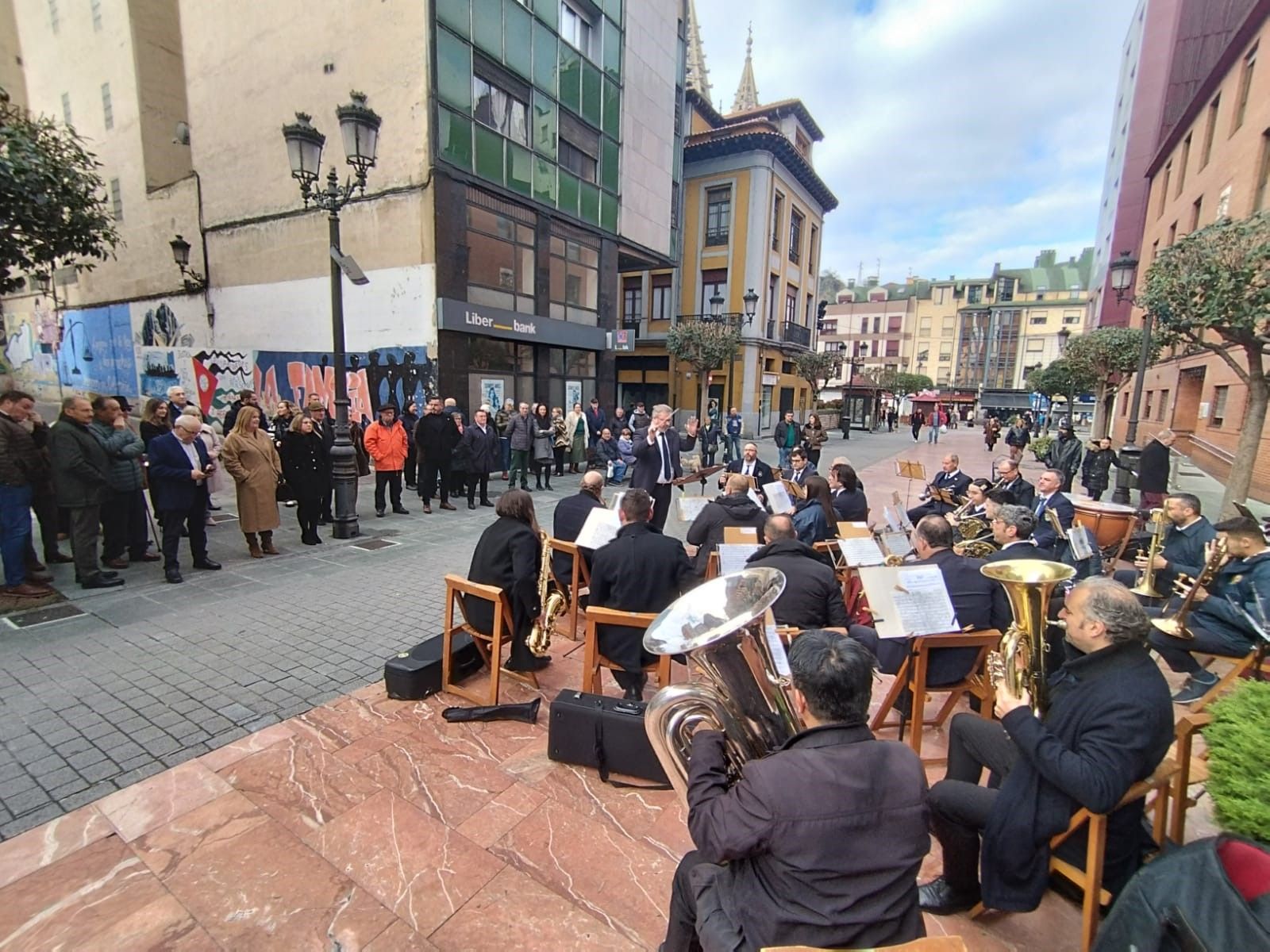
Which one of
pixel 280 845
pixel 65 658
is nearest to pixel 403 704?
pixel 280 845

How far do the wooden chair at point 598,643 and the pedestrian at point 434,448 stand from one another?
Answer: 7272 mm

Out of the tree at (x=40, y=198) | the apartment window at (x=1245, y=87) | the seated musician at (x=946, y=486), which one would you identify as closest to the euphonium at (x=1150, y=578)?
the seated musician at (x=946, y=486)

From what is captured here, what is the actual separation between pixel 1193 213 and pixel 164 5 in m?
33.6

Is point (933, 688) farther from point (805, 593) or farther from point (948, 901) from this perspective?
point (948, 901)

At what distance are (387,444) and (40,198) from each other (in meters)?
4.84

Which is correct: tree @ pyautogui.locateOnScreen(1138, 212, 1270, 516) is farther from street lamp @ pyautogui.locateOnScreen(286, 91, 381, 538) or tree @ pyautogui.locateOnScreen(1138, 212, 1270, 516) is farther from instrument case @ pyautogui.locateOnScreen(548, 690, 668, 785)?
street lamp @ pyautogui.locateOnScreen(286, 91, 381, 538)

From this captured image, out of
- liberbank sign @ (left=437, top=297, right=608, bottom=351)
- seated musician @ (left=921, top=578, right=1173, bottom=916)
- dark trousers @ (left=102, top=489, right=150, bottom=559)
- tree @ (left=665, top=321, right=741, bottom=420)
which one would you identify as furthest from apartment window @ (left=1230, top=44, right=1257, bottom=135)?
dark trousers @ (left=102, top=489, right=150, bottom=559)

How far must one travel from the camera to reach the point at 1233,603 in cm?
382

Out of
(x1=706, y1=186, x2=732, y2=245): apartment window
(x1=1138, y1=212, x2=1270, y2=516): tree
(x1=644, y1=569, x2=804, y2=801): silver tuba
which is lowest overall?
(x1=644, y1=569, x2=804, y2=801): silver tuba

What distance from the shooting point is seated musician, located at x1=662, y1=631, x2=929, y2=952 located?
5.09 ft

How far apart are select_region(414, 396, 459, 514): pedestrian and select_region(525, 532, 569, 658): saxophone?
6.64 meters

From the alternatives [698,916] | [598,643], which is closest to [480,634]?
[598,643]

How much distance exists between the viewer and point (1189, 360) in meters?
18.2

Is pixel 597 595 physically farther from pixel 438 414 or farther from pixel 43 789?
pixel 438 414
